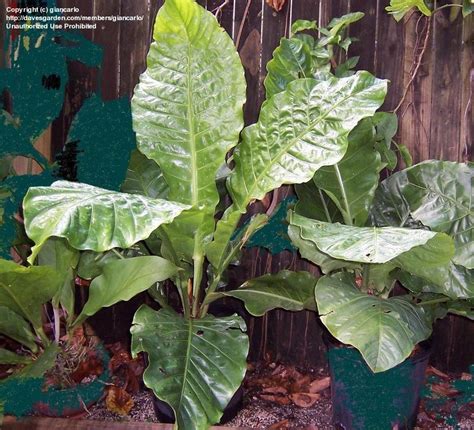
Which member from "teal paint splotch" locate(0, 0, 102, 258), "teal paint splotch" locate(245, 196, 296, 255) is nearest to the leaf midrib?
"teal paint splotch" locate(245, 196, 296, 255)

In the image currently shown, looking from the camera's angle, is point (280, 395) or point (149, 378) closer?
point (149, 378)

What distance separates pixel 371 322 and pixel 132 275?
55 cm

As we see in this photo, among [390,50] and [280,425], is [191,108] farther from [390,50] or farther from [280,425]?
[280,425]

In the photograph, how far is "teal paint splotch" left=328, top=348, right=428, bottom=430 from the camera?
1.40 meters

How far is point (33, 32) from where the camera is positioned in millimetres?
1908

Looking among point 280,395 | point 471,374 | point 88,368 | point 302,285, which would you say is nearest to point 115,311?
point 88,368

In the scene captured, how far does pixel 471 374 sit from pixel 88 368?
1.22m

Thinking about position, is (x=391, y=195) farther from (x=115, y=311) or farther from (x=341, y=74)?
(x=115, y=311)

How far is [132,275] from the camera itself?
1.29 meters

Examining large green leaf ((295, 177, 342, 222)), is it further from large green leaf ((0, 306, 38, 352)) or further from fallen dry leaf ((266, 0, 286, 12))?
large green leaf ((0, 306, 38, 352))

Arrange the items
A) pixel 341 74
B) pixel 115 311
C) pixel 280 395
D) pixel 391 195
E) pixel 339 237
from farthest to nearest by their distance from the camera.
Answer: pixel 115 311, pixel 280 395, pixel 341 74, pixel 391 195, pixel 339 237

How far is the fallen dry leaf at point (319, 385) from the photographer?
182 centimetres

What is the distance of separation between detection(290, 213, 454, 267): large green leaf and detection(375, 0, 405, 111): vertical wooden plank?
788 mm

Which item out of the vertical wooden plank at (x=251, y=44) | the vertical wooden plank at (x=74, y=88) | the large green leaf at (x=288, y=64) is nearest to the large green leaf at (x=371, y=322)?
the large green leaf at (x=288, y=64)
